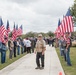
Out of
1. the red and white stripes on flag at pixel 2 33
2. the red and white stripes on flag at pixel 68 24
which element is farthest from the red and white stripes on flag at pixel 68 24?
the red and white stripes on flag at pixel 2 33

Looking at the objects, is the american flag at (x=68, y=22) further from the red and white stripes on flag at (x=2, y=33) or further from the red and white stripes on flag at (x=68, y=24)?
the red and white stripes on flag at (x=2, y=33)

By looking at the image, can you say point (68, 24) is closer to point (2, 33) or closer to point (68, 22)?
point (68, 22)

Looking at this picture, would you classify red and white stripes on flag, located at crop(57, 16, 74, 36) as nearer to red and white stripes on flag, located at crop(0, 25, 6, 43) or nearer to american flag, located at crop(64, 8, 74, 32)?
american flag, located at crop(64, 8, 74, 32)

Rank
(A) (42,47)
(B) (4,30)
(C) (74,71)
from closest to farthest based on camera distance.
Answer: (C) (74,71) → (A) (42,47) → (B) (4,30)

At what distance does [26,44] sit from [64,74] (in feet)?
53.1

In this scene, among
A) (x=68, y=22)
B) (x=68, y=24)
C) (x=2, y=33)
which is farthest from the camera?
(x=2, y=33)

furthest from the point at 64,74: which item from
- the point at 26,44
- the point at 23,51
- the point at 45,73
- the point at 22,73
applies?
the point at 23,51

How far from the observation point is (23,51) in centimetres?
3145

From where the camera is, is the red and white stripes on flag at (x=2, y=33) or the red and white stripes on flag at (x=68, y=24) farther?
the red and white stripes on flag at (x=2, y=33)

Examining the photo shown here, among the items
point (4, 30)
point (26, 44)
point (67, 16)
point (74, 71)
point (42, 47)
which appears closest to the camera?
point (74, 71)

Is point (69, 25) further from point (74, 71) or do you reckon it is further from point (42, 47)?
point (74, 71)

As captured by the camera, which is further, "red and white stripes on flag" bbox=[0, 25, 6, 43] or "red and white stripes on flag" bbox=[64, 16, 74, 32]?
"red and white stripes on flag" bbox=[0, 25, 6, 43]

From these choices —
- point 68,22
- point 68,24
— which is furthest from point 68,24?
point 68,22

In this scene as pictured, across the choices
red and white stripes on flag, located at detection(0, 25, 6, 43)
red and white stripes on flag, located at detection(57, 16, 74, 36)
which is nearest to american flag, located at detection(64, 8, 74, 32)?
red and white stripes on flag, located at detection(57, 16, 74, 36)
